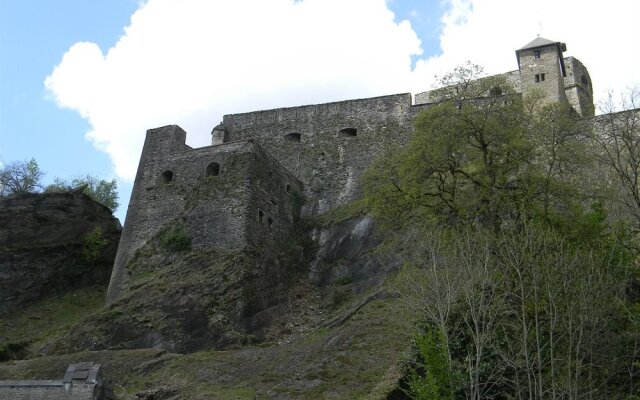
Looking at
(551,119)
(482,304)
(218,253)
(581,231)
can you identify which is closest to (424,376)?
(482,304)

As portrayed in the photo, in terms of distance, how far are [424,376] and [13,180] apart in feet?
101

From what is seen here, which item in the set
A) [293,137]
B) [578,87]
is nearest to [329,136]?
[293,137]

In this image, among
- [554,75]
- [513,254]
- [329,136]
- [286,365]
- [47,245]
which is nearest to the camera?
[513,254]

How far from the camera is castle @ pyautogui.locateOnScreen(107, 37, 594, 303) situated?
25281 mm

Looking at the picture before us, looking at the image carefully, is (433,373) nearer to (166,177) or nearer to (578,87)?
(166,177)

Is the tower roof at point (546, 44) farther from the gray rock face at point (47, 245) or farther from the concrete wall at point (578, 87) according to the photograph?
the gray rock face at point (47, 245)

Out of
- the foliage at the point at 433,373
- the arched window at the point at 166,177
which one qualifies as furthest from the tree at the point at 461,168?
the arched window at the point at 166,177

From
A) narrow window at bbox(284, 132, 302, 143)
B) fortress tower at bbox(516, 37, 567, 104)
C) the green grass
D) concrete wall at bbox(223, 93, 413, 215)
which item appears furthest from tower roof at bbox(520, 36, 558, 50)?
the green grass

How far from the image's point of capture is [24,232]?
28.9 m

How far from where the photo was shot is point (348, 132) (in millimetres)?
31594

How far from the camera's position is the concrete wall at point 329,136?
29.8 metres

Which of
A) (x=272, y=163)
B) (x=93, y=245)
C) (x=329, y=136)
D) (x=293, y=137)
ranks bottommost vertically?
(x=93, y=245)

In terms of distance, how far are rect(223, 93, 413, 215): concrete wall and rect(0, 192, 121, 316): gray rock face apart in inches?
295

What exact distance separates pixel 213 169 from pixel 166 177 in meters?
2.40
